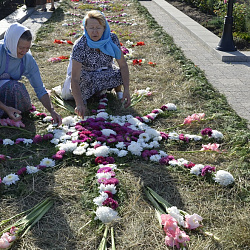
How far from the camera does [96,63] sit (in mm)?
4520

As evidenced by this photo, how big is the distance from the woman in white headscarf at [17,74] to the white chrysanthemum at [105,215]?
1.41 meters

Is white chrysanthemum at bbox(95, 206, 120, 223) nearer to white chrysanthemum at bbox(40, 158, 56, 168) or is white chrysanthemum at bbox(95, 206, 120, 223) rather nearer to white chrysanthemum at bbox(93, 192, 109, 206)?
white chrysanthemum at bbox(93, 192, 109, 206)

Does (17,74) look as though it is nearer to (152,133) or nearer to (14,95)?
(14,95)

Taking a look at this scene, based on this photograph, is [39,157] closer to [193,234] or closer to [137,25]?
[193,234]

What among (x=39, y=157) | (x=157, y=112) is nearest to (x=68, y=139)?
(x=39, y=157)

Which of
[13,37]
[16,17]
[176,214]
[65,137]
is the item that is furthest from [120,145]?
[16,17]

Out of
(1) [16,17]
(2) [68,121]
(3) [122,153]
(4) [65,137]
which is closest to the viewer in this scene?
(3) [122,153]

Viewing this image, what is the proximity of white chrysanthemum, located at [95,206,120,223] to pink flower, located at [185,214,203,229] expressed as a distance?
476 mm

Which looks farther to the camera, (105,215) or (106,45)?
(106,45)

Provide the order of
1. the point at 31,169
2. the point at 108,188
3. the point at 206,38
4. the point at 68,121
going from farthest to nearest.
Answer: the point at 206,38
the point at 68,121
the point at 31,169
the point at 108,188

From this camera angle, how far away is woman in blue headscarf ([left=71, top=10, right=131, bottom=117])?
4.02m

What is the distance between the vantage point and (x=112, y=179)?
2949 mm

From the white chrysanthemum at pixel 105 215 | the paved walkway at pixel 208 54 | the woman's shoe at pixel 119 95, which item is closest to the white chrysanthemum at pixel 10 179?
the white chrysanthemum at pixel 105 215

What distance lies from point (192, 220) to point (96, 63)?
8.28 feet
